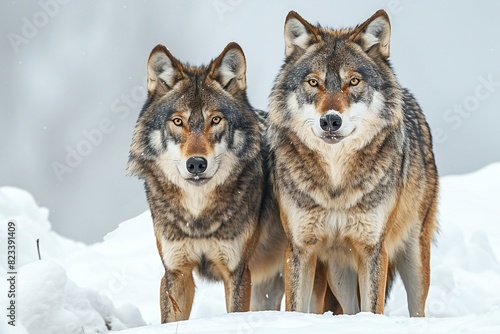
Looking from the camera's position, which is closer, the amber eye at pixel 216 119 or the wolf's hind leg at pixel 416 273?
the amber eye at pixel 216 119

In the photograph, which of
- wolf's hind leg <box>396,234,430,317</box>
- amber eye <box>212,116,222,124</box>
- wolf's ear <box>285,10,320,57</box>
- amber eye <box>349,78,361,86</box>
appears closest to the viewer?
amber eye <box>349,78,361,86</box>

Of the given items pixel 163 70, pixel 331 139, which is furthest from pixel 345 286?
pixel 163 70

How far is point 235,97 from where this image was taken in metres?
6.45

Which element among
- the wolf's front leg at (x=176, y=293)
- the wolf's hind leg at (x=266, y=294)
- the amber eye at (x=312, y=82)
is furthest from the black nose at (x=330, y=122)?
the wolf's hind leg at (x=266, y=294)

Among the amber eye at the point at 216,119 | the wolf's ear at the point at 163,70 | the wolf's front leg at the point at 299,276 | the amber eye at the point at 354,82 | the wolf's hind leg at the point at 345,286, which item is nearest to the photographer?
the amber eye at the point at 354,82

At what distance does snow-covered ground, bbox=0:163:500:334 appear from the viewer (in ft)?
14.0

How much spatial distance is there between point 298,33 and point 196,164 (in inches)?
58.5

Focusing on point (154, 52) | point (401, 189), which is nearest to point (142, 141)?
point (154, 52)

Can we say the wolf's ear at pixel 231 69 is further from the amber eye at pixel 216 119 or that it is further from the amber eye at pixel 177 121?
the amber eye at pixel 177 121

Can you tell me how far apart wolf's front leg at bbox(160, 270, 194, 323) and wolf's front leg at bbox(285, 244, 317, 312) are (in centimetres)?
85

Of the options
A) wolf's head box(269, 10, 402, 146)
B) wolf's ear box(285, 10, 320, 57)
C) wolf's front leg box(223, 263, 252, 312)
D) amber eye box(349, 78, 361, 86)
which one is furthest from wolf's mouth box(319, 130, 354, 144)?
wolf's front leg box(223, 263, 252, 312)

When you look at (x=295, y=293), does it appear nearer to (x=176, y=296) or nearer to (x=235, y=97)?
(x=176, y=296)

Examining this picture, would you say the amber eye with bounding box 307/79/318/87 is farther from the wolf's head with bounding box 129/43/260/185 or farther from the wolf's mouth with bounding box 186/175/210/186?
the wolf's mouth with bounding box 186/175/210/186

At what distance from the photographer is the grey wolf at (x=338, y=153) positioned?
5809 millimetres
